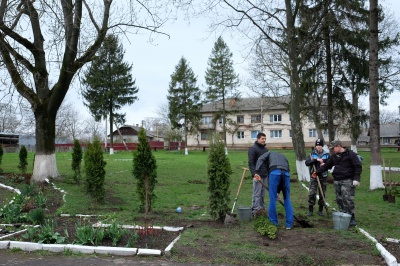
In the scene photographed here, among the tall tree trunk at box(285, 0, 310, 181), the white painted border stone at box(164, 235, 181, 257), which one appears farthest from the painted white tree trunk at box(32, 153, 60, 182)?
the tall tree trunk at box(285, 0, 310, 181)

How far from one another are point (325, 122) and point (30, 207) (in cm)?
2048

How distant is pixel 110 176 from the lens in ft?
56.2

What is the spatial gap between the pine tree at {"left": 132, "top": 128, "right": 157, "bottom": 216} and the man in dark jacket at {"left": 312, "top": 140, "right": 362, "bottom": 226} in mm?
4090

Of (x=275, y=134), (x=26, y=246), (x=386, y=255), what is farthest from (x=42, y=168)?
(x=275, y=134)

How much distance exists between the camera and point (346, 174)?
24.4ft

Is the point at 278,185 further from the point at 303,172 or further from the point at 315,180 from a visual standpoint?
the point at 303,172

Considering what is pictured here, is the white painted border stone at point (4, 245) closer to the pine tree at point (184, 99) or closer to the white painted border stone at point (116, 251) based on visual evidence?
the white painted border stone at point (116, 251)

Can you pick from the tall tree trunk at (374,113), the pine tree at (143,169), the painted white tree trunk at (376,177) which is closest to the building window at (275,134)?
the tall tree trunk at (374,113)

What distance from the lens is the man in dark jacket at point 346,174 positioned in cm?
730

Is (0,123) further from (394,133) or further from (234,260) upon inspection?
(394,133)

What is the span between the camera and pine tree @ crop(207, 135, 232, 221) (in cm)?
725

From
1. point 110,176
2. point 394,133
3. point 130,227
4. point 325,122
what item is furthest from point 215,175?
point 394,133

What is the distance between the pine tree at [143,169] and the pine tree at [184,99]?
37.8 metres

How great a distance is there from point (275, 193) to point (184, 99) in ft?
134
